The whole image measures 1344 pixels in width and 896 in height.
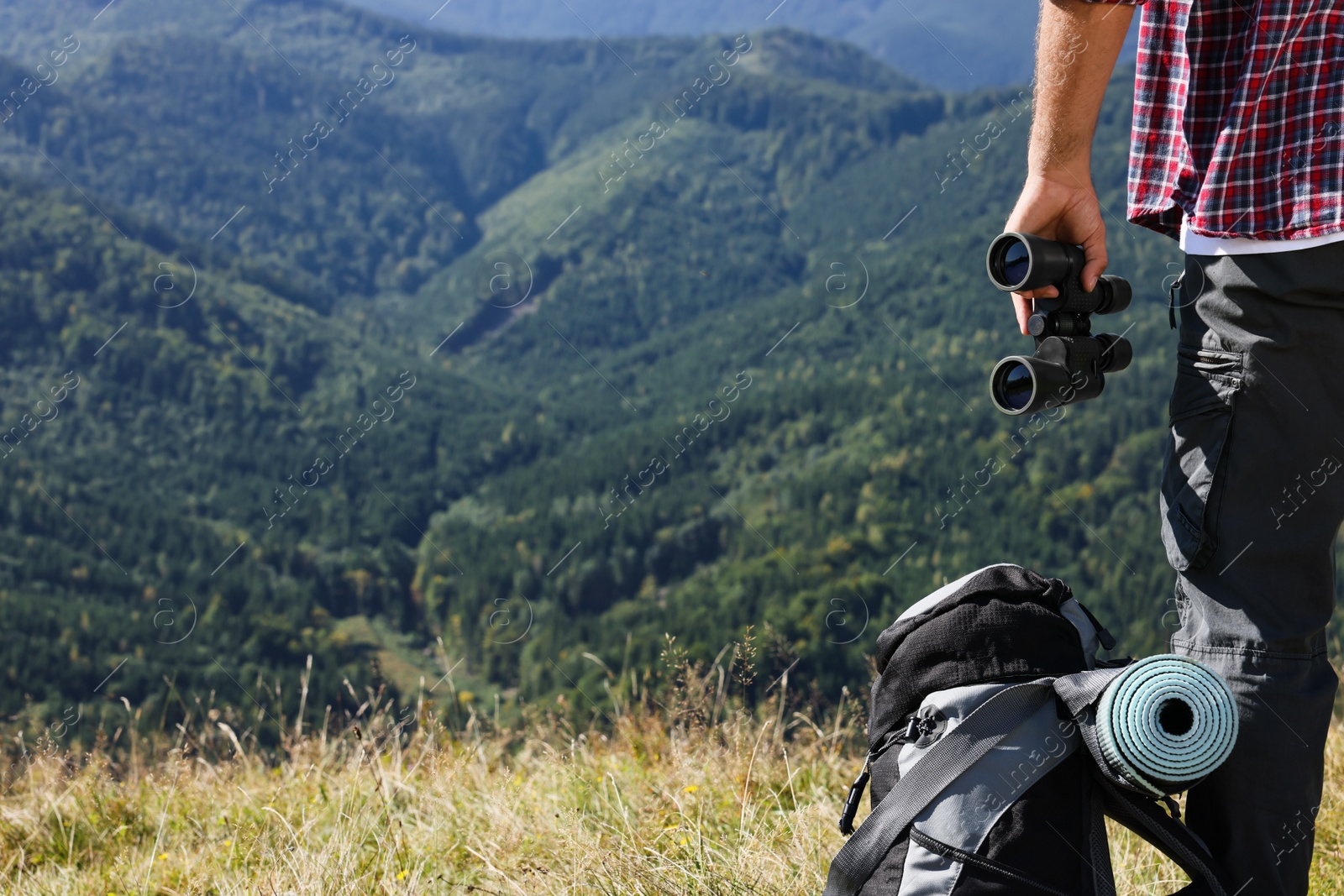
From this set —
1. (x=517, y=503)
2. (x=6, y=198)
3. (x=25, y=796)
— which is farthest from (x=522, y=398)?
(x=25, y=796)

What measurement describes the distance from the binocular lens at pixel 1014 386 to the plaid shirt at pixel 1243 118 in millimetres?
338

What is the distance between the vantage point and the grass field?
2266 mm

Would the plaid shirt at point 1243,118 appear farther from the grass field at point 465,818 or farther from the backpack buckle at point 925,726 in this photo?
the grass field at point 465,818

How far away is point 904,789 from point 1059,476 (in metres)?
83.1

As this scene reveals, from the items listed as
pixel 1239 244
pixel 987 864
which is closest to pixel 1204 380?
pixel 1239 244

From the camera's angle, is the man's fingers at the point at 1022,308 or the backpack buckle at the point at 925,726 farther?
the man's fingers at the point at 1022,308

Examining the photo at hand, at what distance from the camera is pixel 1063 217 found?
6.29 ft

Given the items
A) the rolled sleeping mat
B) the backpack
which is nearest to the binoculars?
the backpack

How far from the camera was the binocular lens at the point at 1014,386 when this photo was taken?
1873mm

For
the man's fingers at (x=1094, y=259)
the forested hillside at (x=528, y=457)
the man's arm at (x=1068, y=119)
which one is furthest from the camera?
the forested hillside at (x=528, y=457)

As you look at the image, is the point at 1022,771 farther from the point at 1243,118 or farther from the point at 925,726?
the point at 1243,118

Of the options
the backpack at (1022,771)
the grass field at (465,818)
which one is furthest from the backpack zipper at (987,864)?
the grass field at (465,818)

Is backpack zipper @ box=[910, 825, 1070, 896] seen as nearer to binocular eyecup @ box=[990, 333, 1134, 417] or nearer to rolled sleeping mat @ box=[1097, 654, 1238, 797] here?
rolled sleeping mat @ box=[1097, 654, 1238, 797]

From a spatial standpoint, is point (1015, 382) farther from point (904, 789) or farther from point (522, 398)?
point (522, 398)
